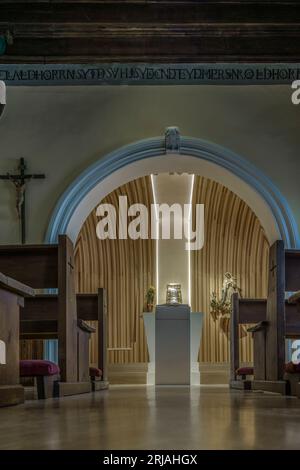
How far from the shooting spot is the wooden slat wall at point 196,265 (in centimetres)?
1274

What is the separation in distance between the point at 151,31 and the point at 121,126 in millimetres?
1101

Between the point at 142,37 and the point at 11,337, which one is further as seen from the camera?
the point at 142,37

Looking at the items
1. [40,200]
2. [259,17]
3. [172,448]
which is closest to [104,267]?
[40,200]

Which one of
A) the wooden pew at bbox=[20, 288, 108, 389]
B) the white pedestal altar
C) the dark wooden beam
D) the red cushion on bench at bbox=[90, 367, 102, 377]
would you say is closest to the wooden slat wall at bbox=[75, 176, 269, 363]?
the white pedestal altar

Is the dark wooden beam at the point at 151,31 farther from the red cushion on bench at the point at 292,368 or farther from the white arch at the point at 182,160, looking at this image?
the red cushion on bench at the point at 292,368

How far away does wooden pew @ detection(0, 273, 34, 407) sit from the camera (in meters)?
3.70

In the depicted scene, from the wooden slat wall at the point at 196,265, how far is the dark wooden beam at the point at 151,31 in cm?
452

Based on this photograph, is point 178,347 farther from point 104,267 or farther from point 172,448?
point 172,448

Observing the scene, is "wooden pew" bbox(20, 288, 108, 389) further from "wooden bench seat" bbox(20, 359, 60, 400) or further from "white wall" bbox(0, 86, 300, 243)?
"white wall" bbox(0, 86, 300, 243)

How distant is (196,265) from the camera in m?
12.8

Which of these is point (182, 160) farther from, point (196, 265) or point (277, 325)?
point (196, 265)

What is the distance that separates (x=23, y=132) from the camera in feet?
26.8

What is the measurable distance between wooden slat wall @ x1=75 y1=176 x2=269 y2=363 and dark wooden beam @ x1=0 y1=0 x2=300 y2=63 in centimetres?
452
